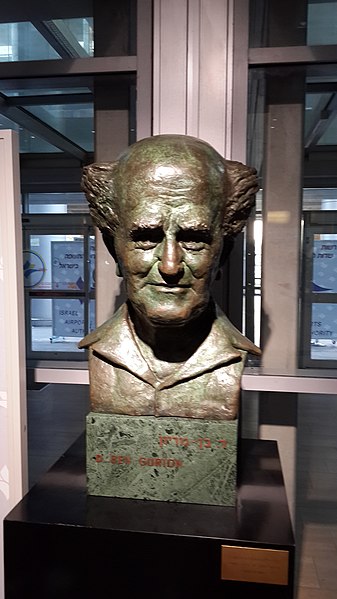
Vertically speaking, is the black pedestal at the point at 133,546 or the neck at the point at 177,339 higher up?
the neck at the point at 177,339

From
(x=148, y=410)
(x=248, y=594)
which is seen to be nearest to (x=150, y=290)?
(x=148, y=410)

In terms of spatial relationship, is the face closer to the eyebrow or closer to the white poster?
the eyebrow

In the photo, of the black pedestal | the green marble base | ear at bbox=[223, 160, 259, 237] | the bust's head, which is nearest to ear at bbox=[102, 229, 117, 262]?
the bust's head

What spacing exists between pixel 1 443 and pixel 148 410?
642 mm

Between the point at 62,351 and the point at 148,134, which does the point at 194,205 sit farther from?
the point at 62,351

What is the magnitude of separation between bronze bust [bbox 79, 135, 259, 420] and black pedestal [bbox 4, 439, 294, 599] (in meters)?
0.27

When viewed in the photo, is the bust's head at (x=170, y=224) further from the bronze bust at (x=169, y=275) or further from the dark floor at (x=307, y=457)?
the dark floor at (x=307, y=457)

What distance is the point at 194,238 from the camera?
1380 millimetres

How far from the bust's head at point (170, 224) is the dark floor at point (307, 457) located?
1.15 metres

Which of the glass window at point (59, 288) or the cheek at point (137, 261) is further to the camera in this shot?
the glass window at point (59, 288)

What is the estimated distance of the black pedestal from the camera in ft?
4.34

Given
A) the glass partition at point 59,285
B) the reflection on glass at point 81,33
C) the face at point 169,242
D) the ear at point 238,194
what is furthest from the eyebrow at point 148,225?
the reflection on glass at point 81,33

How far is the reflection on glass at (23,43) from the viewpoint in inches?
85.3

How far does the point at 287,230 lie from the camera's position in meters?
2.23
